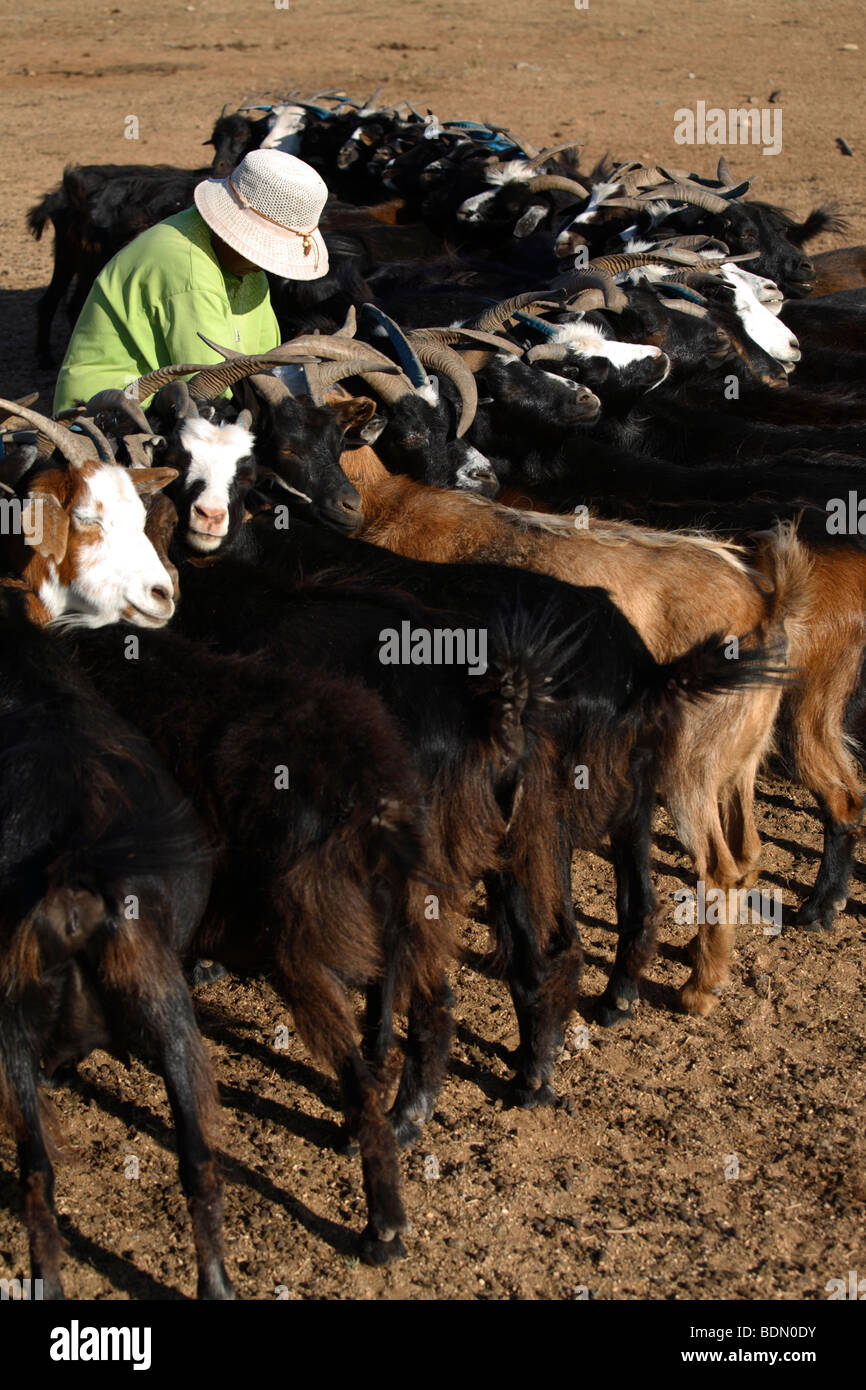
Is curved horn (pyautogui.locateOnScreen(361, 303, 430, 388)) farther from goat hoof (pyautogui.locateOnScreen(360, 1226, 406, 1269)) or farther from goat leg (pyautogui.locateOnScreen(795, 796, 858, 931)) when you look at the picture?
goat hoof (pyautogui.locateOnScreen(360, 1226, 406, 1269))

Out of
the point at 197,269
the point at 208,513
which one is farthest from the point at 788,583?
the point at 197,269

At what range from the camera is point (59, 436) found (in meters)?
4.38

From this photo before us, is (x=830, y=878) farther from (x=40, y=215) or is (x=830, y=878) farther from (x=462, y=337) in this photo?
(x=40, y=215)

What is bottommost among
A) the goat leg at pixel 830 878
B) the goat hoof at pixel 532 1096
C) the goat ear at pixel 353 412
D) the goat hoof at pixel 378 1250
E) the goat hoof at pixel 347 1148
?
the goat hoof at pixel 378 1250

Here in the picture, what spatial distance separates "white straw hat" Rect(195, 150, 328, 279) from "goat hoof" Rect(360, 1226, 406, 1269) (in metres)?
4.13

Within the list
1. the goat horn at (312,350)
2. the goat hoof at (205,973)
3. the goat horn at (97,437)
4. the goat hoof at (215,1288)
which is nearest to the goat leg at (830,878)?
the goat hoof at (205,973)

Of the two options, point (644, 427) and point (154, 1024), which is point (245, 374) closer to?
point (644, 427)

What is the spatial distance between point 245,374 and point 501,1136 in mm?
3160

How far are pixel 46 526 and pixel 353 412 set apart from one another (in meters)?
1.67

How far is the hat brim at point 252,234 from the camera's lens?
5.83 metres

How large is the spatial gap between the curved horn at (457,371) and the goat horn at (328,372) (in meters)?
0.42

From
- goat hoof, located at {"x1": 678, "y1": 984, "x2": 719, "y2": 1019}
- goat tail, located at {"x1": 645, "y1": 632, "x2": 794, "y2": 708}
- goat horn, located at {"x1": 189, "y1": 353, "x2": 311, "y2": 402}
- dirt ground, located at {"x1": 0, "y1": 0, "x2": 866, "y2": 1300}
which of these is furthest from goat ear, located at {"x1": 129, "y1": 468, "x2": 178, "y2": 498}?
goat hoof, located at {"x1": 678, "y1": 984, "x2": 719, "y2": 1019}

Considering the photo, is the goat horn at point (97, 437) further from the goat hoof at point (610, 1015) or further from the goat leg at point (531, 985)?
the goat hoof at point (610, 1015)
